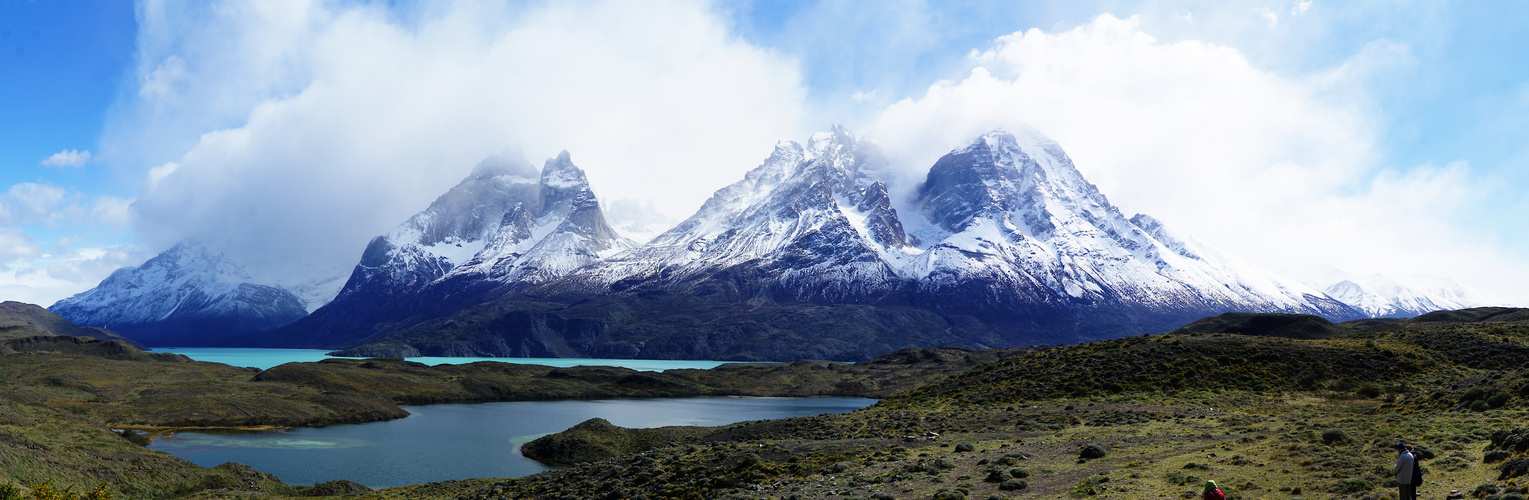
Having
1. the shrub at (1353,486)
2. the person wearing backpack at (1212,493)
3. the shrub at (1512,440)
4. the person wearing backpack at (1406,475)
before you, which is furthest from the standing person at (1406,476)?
the shrub at (1512,440)

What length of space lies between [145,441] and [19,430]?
3073cm

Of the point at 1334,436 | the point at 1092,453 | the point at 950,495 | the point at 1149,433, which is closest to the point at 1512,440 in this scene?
the point at 1334,436

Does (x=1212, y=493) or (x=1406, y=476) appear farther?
(x=1212, y=493)

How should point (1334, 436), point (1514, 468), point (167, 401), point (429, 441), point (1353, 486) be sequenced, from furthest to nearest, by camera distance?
point (167, 401) < point (429, 441) < point (1334, 436) < point (1353, 486) < point (1514, 468)

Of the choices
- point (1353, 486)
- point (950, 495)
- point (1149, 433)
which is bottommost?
point (950, 495)

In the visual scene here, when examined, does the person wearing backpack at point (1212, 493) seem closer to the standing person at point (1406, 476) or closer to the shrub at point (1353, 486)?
the standing person at point (1406, 476)

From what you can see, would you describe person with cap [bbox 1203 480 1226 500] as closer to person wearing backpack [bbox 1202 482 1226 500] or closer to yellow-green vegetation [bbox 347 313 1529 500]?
person wearing backpack [bbox 1202 482 1226 500]

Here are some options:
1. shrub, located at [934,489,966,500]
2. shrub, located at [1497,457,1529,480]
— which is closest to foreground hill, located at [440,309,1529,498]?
shrub, located at [1497,457,1529,480]

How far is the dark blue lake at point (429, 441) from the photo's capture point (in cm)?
7556

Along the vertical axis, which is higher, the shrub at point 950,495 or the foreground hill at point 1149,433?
the foreground hill at point 1149,433

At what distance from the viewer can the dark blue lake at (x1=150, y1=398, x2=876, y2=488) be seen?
75.6 metres

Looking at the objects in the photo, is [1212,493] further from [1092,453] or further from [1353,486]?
[1092,453]

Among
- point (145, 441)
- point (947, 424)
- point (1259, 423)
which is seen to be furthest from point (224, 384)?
point (1259, 423)

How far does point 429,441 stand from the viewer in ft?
327
